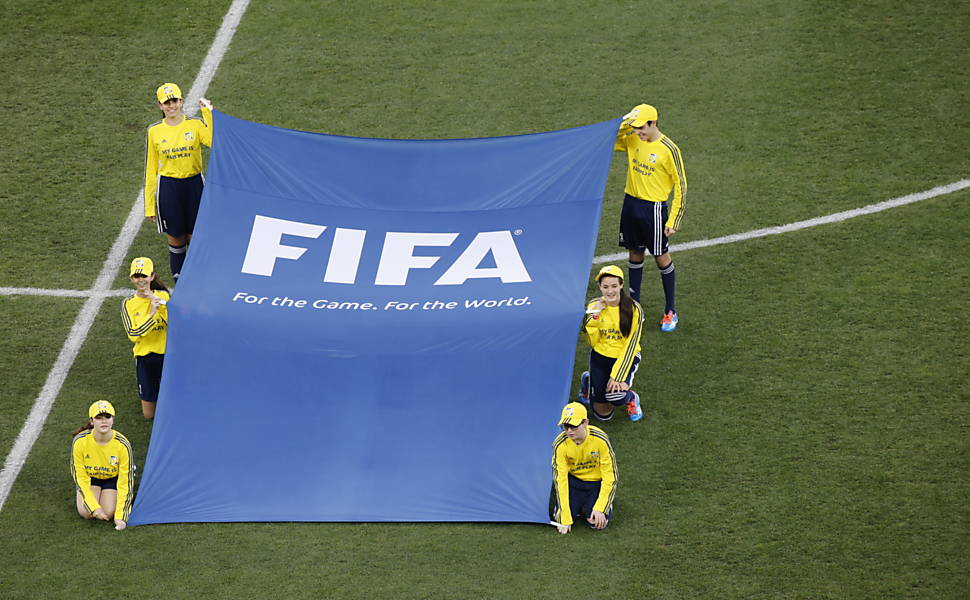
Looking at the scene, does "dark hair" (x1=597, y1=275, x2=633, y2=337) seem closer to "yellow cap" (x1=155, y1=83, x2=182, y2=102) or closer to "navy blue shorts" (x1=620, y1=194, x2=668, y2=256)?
"navy blue shorts" (x1=620, y1=194, x2=668, y2=256)

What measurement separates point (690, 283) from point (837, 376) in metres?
1.79

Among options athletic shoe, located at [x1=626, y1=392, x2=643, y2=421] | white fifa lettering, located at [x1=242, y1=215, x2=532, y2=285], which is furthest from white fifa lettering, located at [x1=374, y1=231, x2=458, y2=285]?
athletic shoe, located at [x1=626, y1=392, x2=643, y2=421]

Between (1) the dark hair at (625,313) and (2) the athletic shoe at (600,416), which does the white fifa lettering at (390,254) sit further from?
(2) the athletic shoe at (600,416)

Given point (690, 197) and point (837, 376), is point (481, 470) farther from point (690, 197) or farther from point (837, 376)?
point (690, 197)

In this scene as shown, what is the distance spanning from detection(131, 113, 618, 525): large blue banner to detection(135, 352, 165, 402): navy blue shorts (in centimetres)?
33

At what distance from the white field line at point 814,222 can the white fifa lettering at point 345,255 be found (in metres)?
2.53

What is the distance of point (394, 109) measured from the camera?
47.9ft

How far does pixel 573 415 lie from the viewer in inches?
363

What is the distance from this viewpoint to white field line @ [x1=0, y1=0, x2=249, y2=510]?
1039cm

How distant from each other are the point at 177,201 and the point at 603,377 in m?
3.93

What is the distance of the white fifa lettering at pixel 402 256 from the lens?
430 inches

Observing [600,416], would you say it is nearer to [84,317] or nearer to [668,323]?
[668,323]

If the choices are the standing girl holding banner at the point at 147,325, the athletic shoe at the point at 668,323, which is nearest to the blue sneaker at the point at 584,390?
the athletic shoe at the point at 668,323

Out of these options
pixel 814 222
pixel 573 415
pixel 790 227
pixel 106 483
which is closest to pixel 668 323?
pixel 790 227
